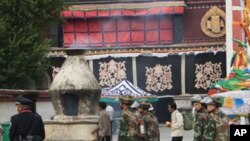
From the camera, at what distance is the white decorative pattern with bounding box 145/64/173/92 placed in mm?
38688

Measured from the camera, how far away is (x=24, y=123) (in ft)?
51.7

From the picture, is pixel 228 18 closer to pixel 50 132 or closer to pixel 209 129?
pixel 50 132

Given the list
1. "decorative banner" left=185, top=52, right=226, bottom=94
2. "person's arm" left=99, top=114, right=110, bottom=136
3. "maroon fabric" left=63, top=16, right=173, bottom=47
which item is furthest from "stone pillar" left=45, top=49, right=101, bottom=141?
"maroon fabric" left=63, top=16, right=173, bottom=47

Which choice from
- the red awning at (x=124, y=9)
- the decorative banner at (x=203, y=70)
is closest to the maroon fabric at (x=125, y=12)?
the red awning at (x=124, y=9)

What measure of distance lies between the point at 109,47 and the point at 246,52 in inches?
312

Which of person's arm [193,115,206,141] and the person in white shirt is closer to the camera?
person's arm [193,115,206,141]

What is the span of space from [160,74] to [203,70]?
1674 millimetres

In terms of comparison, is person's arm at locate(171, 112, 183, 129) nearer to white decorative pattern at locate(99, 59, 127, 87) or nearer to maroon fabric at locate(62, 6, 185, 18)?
white decorative pattern at locate(99, 59, 127, 87)

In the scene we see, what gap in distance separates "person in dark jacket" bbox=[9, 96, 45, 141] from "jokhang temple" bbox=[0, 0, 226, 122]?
22.4 meters

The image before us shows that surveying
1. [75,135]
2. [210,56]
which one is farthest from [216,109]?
[210,56]

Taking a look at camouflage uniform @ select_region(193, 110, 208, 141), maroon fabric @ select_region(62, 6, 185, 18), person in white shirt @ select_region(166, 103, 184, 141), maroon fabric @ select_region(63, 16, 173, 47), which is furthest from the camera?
maroon fabric @ select_region(63, 16, 173, 47)

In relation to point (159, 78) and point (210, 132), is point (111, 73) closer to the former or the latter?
point (159, 78)

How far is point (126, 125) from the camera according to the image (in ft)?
58.1

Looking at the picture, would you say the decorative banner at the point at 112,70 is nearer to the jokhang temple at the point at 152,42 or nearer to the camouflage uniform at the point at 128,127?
the jokhang temple at the point at 152,42
